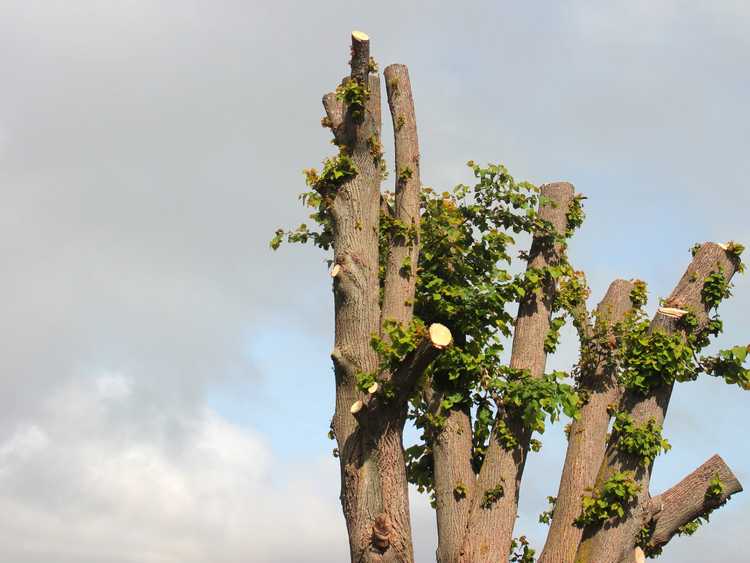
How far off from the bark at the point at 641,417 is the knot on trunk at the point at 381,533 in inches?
127

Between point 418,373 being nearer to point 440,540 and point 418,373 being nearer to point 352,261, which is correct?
point 352,261

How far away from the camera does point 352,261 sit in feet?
42.9

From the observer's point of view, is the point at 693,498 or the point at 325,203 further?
the point at 693,498

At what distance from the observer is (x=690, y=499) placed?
47.5 ft

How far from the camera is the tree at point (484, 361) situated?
495 inches

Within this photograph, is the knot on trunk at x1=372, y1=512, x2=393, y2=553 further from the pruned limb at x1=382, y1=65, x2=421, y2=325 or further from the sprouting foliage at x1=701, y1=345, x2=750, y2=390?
the sprouting foliage at x1=701, y1=345, x2=750, y2=390

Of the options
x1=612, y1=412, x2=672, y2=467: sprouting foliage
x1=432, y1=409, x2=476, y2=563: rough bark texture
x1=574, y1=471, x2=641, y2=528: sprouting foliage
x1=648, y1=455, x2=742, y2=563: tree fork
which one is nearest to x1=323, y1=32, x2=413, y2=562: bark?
x1=432, y1=409, x2=476, y2=563: rough bark texture

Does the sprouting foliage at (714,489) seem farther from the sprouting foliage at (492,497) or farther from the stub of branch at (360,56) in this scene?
the stub of branch at (360,56)

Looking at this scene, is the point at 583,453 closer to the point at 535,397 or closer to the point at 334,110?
the point at 535,397

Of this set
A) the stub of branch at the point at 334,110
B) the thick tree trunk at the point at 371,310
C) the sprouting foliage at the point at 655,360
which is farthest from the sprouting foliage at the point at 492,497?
the stub of branch at the point at 334,110

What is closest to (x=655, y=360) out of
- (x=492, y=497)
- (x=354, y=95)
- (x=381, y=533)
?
(x=492, y=497)

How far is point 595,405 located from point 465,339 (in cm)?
224

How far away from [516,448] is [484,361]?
1277 millimetres

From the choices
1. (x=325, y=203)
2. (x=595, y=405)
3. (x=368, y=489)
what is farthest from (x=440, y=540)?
(x=325, y=203)
